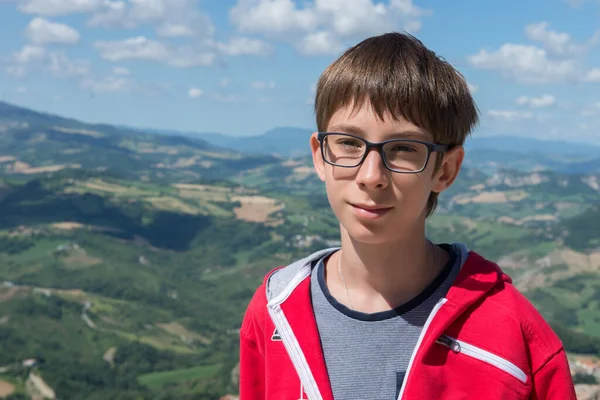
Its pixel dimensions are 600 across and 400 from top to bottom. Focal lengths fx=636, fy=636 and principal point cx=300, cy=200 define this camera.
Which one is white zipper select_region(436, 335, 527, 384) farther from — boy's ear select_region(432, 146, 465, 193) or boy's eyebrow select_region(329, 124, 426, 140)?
boy's eyebrow select_region(329, 124, 426, 140)

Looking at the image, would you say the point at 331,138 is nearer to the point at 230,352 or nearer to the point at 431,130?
the point at 431,130

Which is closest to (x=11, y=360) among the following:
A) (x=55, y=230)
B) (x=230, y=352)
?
(x=230, y=352)

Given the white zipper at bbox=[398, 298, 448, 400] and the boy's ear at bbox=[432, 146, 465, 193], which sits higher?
the boy's ear at bbox=[432, 146, 465, 193]

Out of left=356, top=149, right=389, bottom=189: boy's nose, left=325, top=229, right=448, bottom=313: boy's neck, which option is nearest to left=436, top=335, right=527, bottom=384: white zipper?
left=325, top=229, right=448, bottom=313: boy's neck

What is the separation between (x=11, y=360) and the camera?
110438mm

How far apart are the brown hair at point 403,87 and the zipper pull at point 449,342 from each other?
37.3 inches

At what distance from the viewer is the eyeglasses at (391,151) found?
3.42 metres

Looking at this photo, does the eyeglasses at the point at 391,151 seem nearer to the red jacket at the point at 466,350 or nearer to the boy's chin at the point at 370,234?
the boy's chin at the point at 370,234

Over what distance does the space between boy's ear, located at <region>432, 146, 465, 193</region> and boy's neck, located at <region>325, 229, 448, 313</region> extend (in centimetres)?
31

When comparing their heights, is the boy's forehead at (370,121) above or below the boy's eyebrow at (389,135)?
above

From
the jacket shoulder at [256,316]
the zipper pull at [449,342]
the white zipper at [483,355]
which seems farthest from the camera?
the jacket shoulder at [256,316]

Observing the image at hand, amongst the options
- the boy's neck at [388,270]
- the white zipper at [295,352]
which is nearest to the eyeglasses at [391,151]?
the boy's neck at [388,270]

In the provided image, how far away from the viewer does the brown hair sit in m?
3.44

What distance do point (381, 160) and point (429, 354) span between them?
1.06 meters
